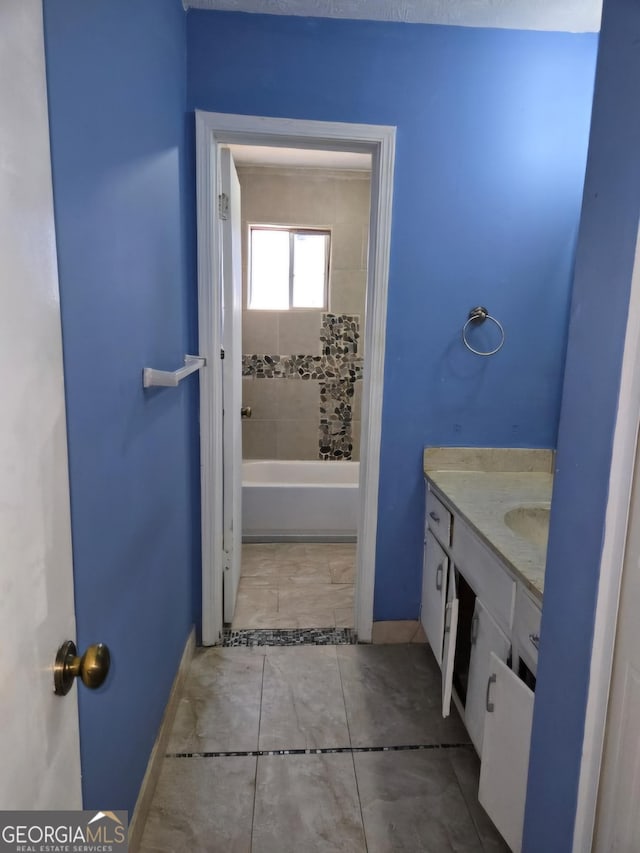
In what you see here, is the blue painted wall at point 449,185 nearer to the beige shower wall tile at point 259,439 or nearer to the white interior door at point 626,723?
Result: the white interior door at point 626,723

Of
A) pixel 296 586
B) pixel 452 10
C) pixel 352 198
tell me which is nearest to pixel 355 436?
pixel 296 586

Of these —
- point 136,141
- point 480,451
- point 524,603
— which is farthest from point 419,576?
point 136,141

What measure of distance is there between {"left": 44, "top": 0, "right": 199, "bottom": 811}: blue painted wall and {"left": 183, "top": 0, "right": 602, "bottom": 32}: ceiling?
1.06 feet

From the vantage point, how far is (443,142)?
2105 millimetres

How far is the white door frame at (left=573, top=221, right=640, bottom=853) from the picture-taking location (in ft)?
2.61

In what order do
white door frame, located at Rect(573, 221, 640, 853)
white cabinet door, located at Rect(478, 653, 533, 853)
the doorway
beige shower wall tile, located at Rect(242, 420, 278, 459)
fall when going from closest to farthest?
white door frame, located at Rect(573, 221, 640, 853) → white cabinet door, located at Rect(478, 653, 533, 853) → the doorway → beige shower wall tile, located at Rect(242, 420, 278, 459)

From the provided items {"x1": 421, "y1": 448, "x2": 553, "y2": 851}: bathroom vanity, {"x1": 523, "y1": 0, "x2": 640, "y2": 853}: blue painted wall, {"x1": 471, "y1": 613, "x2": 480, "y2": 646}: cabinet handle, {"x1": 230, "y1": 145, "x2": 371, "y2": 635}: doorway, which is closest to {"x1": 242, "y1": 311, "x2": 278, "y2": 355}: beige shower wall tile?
{"x1": 230, "y1": 145, "x2": 371, "y2": 635}: doorway

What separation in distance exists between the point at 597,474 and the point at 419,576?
66.6 inches

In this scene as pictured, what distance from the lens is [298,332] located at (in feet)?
Answer: 13.7

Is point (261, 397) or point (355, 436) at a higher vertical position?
point (261, 397)

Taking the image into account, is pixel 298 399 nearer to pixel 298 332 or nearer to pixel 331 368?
pixel 331 368

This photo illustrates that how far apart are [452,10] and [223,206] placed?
110 cm

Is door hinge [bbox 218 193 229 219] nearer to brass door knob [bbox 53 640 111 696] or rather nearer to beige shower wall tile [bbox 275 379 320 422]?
brass door knob [bbox 53 640 111 696]

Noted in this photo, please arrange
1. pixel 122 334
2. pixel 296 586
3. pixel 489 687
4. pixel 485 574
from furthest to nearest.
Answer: pixel 296 586 → pixel 485 574 → pixel 489 687 → pixel 122 334
